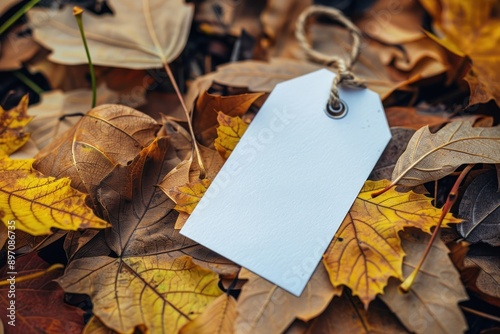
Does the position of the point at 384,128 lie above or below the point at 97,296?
above

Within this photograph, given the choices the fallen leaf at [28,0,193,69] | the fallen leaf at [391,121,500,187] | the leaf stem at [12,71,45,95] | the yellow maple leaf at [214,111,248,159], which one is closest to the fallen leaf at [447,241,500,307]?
the fallen leaf at [391,121,500,187]


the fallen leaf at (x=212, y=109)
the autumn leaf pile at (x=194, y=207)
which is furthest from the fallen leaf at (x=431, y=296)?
the fallen leaf at (x=212, y=109)

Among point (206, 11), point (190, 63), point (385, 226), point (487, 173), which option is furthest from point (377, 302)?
point (206, 11)

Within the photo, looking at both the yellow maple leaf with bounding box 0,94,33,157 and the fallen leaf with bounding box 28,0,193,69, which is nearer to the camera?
the yellow maple leaf with bounding box 0,94,33,157

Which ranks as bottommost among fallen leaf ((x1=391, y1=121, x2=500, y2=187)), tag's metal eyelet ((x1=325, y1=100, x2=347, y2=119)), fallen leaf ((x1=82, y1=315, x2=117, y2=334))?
fallen leaf ((x1=82, y1=315, x2=117, y2=334))

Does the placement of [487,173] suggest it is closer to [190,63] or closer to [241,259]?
[241,259]

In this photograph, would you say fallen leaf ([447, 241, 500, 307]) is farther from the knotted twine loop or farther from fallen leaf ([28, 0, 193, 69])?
fallen leaf ([28, 0, 193, 69])

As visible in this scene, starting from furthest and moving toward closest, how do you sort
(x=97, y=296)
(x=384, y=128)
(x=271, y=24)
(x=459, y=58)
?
(x=271, y=24) < (x=459, y=58) < (x=384, y=128) < (x=97, y=296)

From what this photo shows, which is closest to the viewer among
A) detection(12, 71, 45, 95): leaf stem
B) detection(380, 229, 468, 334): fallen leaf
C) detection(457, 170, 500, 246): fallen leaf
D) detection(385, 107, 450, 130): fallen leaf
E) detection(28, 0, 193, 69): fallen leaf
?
detection(380, 229, 468, 334): fallen leaf
